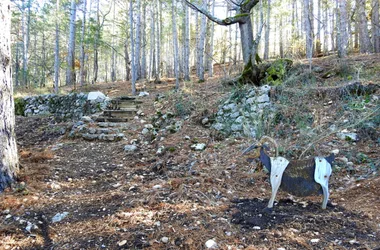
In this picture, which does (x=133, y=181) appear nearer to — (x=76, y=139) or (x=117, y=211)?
(x=117, y=211)

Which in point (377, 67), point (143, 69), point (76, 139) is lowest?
point (76, 139)

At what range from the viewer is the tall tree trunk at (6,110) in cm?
314

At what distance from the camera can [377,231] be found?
6.72 feet

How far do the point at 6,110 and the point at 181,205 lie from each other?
253 cm

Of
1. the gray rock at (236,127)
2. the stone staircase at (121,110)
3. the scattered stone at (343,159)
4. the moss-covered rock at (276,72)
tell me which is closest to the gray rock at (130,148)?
the stone staircase at (121,110)

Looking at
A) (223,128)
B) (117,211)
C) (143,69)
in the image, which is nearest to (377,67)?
(223,128)

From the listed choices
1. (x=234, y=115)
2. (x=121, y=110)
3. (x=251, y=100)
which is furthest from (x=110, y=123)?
(x=251, y=100)

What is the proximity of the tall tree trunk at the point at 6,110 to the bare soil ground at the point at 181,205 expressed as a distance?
23 cm

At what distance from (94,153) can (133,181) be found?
1898mm

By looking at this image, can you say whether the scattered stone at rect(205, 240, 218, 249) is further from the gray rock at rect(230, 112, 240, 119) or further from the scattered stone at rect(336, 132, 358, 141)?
the gray rock at rect(230, 112, 240, 119)

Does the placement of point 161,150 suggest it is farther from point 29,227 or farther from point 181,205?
point 29,227

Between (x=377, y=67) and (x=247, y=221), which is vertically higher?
(x=377, y=67)

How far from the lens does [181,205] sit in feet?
8.76

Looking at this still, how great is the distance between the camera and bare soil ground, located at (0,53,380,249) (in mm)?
2086
